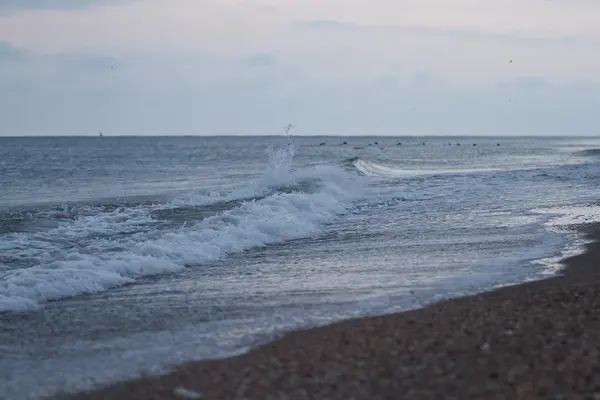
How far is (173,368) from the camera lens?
8.25 m

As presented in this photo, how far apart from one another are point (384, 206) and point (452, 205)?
2417 millimetres

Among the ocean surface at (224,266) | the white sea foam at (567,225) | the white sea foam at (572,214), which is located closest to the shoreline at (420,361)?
the ocean surface at (224,266)

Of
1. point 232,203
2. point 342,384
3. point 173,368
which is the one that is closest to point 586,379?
point 342,384

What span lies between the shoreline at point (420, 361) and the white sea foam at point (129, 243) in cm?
484

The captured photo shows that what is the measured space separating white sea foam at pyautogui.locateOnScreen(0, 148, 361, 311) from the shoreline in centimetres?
484

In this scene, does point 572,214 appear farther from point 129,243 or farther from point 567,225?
point 129,243

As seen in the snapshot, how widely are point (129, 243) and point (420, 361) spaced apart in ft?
37.0

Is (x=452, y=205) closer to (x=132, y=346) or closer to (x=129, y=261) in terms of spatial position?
(x=129, y=261)

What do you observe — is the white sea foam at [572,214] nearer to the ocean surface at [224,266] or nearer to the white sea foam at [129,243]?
the ocean surface at [224,266]

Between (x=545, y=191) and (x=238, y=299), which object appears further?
(x=545, y=191)

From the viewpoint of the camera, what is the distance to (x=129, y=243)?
17.9 meters

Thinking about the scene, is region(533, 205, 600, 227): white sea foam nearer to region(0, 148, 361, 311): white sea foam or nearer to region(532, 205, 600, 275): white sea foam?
region(532, 205, 600, 275): white sea foam

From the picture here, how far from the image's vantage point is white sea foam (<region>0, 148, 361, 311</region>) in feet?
43.0

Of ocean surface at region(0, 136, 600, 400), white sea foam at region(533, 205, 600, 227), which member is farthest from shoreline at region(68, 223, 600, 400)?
white sea foam at region(533, 205, 600, 227)
